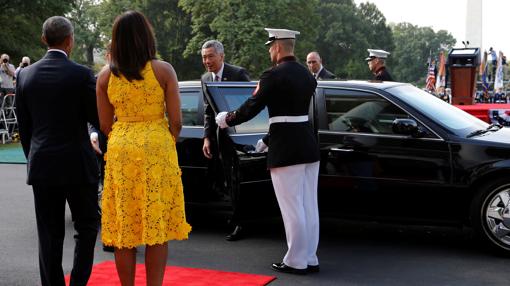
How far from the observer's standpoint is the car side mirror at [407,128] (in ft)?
19.0

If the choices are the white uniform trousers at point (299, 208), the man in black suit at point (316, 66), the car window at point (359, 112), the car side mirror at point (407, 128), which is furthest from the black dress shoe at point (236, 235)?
the man in black suit at point (316, 66)

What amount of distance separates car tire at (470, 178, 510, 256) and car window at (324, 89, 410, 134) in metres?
0.96

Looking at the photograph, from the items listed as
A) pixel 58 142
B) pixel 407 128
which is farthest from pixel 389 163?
pixel 58 142

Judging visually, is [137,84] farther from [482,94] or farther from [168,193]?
[482,94]

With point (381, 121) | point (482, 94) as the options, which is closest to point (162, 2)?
point (482, 94)

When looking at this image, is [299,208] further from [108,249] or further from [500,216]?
[108,249]

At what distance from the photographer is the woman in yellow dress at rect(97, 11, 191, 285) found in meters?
3.75

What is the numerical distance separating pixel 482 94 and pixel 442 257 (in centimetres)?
2481

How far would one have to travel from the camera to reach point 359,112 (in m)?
6.13

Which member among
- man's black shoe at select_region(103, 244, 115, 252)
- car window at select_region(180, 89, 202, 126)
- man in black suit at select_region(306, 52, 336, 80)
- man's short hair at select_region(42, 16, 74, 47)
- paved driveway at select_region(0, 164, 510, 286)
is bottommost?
paved driveway at select_region(0, 164, 510, 286)

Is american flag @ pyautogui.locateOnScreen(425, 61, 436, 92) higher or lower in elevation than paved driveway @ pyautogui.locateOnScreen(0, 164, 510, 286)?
higher

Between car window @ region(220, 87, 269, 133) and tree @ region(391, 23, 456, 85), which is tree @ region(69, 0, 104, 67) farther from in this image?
tree @ region(391, 23, 456, 85)

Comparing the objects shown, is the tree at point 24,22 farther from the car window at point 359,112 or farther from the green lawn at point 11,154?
the car window at point 359,112

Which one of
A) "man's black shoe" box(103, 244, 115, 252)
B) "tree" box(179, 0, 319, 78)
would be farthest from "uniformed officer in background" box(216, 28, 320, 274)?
"tree" box(179, 0, 319, 78)
